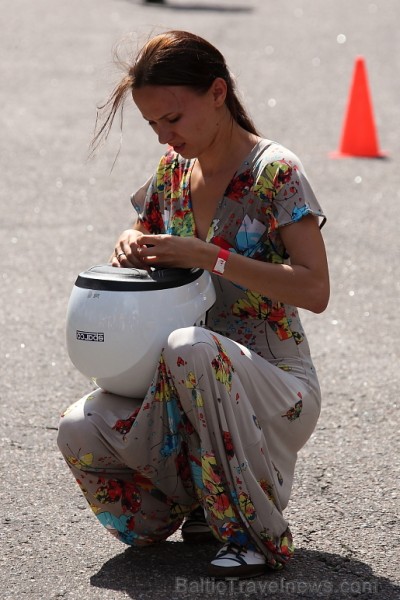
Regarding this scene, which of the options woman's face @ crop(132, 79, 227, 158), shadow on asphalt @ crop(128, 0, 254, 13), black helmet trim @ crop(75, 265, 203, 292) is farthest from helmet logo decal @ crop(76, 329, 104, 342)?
shadow on asphalt @ crop(128, 0, 254, 13)

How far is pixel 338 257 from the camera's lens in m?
6.82

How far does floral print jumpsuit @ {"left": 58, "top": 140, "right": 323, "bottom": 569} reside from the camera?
327cm

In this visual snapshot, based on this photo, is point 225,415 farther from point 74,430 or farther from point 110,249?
point 110,249

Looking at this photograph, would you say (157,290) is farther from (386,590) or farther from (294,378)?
(386,590)

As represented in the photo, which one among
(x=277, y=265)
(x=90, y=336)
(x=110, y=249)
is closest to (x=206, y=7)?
(x=110, y=249)

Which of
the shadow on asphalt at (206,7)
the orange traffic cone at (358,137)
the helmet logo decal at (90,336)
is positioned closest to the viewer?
the helmet logo decal at (90,336)

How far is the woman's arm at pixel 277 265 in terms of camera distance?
339 centimetres

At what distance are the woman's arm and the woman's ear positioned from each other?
419mm

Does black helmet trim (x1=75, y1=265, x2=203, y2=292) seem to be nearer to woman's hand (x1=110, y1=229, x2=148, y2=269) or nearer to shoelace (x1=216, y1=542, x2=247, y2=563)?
woman's hand (x1=110, y1=229, x2=148, y2=269)

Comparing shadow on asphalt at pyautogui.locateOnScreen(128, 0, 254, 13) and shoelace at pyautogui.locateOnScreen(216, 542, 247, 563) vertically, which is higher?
shoelace at pyautogui.locateOnScreen(216, 542, 247, 563)

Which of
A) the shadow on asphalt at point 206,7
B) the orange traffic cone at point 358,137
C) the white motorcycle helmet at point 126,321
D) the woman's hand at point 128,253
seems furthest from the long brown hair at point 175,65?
the shadow on asphalt at point 206,7

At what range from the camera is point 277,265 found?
11.2 feet

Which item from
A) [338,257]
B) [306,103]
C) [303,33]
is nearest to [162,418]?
[338,257]

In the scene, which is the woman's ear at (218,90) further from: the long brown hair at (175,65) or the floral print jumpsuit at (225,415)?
the floral print jumpsuit at (225,415)
